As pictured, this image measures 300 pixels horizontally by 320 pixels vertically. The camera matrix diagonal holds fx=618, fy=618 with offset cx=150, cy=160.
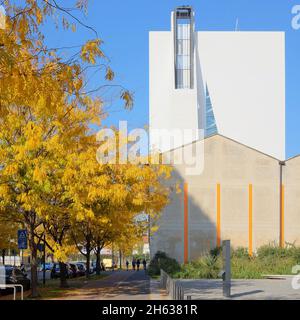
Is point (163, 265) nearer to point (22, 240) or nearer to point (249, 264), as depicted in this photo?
point (249, 264)

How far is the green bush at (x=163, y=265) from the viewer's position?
154 feet

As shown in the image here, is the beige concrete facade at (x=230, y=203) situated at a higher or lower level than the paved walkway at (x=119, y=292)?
higher

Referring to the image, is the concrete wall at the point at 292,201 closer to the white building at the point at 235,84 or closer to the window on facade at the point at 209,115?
the white building at the point at 235,84

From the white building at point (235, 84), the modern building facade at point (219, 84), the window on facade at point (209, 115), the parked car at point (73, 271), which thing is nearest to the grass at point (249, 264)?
the parked car at point (73, 271)

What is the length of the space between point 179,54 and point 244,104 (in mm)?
21469

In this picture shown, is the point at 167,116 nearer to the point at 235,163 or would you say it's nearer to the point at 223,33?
the point at 223,33

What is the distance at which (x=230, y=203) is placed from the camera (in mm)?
53000

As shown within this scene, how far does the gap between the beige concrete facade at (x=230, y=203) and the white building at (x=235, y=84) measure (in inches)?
2871

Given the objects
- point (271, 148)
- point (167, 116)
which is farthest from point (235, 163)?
point (271, 148)

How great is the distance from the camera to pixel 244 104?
137500 millimetres

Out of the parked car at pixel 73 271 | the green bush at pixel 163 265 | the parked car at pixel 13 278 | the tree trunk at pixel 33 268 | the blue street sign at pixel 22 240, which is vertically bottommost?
the parked car at pixel 73 271

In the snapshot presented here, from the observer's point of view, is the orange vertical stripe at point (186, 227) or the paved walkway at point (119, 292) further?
the orange vertical stripe at point (186, 227)

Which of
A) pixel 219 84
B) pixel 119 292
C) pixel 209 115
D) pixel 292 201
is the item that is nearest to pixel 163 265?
pixel 292 201

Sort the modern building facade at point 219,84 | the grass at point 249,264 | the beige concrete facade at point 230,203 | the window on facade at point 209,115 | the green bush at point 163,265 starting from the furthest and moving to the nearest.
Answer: the window on facade at point 209,115 < the modern building facade at point 219,84 < the beige concrete facade at point 230,203 < the green bush at point 163,265 < the grass at point 249,264
